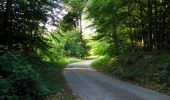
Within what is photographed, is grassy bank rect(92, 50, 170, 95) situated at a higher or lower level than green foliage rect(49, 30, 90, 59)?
lower

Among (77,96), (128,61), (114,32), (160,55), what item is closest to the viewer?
(77,96)

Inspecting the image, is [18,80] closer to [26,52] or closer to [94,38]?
[26,52]

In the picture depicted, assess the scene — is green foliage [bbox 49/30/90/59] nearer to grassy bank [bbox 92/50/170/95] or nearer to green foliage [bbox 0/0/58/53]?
grassy bank [bbox 92/50/170/95]

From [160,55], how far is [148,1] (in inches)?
210

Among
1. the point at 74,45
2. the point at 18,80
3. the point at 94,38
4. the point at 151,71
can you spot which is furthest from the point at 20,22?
the point at 74,45

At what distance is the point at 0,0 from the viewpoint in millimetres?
17359

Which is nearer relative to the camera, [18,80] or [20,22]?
[18,80]

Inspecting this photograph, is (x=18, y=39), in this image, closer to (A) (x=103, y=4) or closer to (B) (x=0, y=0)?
(B) (x=0, y=0)

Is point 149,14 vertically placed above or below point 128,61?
above

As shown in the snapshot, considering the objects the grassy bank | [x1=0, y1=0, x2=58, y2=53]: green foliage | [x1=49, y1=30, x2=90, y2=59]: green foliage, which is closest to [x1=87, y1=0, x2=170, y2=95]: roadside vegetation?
the grassy bank

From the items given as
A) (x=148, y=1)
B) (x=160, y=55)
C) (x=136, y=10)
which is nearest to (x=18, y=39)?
(x=160, y=55)

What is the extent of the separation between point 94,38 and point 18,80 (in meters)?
23.8

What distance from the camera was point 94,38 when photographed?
33375mm

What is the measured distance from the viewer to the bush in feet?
31.5
